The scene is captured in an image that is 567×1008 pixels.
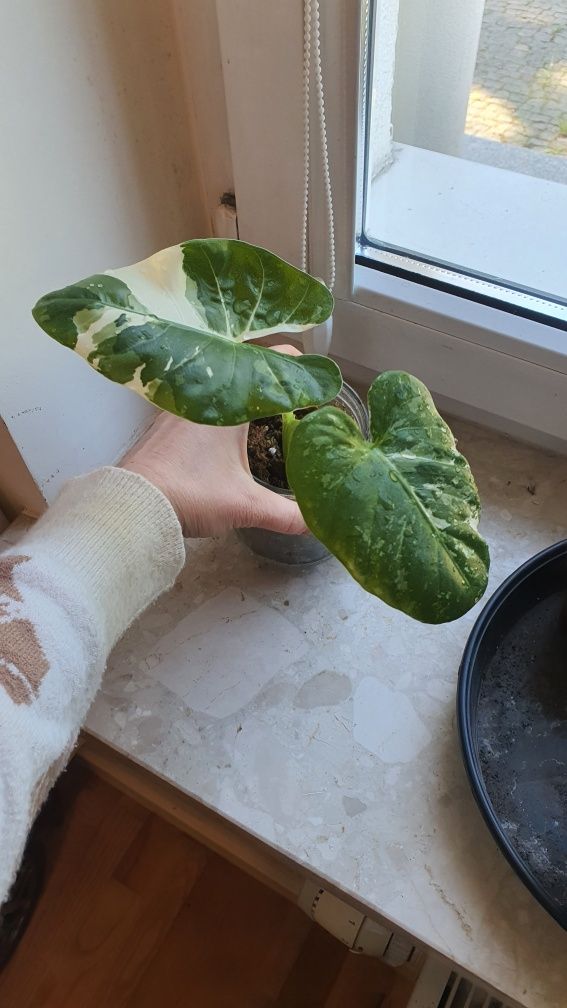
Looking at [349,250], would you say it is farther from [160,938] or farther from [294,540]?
[160,938]

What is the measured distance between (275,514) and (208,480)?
61mm

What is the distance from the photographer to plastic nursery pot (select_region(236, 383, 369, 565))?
610mm

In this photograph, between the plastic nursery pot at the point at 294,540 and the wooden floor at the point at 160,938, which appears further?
the wooden floor at the point at 160,938

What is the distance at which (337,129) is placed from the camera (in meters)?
0.57

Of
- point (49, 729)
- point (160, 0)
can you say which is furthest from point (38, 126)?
point (49, 729)

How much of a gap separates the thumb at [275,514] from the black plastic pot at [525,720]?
0.16 meters

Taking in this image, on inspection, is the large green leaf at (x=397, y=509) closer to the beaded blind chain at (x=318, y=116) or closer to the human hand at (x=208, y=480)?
the human hand at (x=208, y=480)

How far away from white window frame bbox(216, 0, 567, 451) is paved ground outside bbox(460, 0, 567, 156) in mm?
100

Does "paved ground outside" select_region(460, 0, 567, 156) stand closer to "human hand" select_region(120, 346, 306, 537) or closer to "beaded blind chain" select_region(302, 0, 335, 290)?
"beaded blind chain" select_region(302, 0, 335, 290)

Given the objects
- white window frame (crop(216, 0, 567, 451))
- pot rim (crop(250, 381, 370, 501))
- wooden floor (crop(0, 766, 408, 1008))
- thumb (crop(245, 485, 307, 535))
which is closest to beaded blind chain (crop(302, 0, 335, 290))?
white window frame (crop(216, 0, 567, 451))

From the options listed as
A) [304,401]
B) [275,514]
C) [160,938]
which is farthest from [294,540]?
[160,938]

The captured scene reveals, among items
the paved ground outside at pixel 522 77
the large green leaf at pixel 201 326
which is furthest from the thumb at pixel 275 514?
the paved ground outside at pixel 522 77

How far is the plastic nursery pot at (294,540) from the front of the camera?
61cm

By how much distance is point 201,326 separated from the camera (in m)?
0.48
